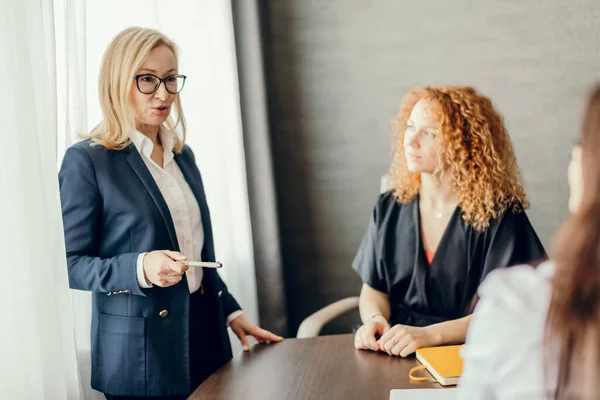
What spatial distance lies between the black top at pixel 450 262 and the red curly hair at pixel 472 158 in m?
0.04

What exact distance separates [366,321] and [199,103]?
1108 millimetres

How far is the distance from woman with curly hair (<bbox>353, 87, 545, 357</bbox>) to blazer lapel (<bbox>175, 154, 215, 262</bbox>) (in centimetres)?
49

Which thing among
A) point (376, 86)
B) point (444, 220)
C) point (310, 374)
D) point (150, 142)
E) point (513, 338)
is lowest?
point (310, 374)

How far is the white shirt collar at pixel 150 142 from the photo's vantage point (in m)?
1.86

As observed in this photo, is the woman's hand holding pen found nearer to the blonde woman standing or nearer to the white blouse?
the blonde woman standing

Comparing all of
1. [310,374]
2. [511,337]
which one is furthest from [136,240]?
[511,337]

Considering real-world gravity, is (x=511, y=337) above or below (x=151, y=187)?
below

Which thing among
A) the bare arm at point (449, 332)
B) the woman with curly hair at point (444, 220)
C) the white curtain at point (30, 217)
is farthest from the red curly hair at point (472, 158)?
the white curtain at point (30, 217)

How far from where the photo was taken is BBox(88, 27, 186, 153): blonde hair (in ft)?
5.97

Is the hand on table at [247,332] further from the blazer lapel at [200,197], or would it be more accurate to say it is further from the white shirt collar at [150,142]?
the white shirt collar at [150,142]

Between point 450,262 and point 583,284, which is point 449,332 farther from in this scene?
point 583,284

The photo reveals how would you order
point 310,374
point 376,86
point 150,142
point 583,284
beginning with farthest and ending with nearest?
point 376,86 < point 150,142 < point 310,374 < point 583,284

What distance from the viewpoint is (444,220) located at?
214 cm

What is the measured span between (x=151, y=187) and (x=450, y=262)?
34.5 inches
